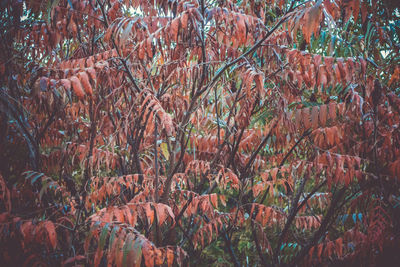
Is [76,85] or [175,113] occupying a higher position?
[76,85]

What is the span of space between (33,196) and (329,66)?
8.70 ft

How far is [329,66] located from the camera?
221 cm

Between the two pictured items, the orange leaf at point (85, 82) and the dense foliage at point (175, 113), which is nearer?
the orange leaf at point (85, 82)

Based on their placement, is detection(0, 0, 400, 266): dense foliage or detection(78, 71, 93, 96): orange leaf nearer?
detection(78, 71, 93, 96): orange leaf

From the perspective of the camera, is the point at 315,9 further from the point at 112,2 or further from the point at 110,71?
the point at 112,2

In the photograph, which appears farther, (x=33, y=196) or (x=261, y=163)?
(x=261, y=163)

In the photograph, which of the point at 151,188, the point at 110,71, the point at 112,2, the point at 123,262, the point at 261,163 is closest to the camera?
the point at 123,262

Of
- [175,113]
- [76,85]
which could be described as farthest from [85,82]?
[175,113]

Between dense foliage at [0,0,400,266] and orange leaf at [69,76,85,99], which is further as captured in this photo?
dense foliage at [0,0,400,266]

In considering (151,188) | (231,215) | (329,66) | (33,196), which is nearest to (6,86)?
(33,196)

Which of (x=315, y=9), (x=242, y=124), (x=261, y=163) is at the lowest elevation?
→ (x=261, y=163)

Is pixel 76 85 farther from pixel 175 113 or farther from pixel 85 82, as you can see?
pixel 175 113

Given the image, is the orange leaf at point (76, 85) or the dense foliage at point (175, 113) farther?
the dense foliage at point (175, 113)

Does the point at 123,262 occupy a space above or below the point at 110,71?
below
